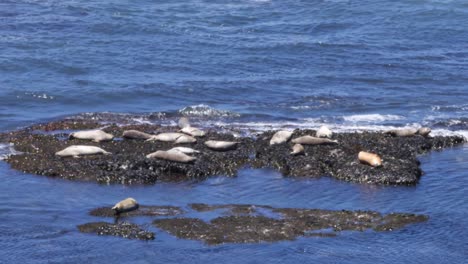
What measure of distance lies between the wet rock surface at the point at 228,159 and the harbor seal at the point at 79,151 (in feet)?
0.66

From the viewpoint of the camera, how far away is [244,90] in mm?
25469

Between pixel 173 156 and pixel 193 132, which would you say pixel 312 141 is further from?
pixel 173 156

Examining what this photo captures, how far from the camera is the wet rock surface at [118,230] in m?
13.4

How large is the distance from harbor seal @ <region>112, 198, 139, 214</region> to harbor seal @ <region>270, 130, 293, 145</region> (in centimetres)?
488

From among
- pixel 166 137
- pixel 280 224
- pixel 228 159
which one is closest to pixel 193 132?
pixel 166 137

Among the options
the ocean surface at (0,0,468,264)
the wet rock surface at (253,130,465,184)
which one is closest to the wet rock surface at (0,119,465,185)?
the wet rock surface at (253,130,465,184)

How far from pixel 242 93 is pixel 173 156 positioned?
325 inches

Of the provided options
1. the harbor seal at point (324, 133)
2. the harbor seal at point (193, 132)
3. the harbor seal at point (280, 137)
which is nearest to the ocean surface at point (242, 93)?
the harbor seal at point (193, 132)

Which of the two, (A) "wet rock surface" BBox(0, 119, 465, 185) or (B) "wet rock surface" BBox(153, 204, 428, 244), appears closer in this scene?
(B) "wet rock surface" BBox(153, 204, 428, 244)

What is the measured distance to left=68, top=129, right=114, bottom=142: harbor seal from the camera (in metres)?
18.9

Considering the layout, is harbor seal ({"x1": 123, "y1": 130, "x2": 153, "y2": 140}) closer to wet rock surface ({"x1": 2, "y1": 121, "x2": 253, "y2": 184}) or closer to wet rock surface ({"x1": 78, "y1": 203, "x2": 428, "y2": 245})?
wet rock surface ({"x1": 2, "y1": 121, "x2": 253, "y2": 184})

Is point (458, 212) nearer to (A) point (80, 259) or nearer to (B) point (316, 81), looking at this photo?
(A) point (80, 259)

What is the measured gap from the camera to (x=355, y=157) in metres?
17.5

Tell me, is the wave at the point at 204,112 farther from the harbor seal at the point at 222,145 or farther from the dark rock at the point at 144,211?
the dark rock at the point at 144,211
